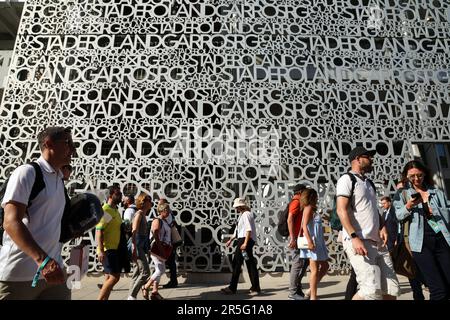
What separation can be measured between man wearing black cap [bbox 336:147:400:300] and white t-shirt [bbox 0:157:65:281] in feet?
8.55

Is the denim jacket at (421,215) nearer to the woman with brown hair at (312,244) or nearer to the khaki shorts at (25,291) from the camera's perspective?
the woman with brown hair at (312,244)

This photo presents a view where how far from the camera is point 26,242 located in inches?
82.8

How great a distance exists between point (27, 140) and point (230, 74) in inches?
217

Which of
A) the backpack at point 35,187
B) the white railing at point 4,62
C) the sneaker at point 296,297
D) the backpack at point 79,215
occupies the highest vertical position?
the white railing at point 4,62

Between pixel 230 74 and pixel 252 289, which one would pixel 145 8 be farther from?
pixel 252 289

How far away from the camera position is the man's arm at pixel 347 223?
328cm

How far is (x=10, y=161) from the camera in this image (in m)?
8.57

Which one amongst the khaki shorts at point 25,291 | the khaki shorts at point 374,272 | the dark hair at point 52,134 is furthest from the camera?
the khaki shorts at point 374,272

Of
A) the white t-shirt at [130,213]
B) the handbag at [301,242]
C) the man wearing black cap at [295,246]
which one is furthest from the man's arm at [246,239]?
the white t-shirt at [130,213]

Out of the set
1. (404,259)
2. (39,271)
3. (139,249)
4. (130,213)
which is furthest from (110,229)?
(404,259)

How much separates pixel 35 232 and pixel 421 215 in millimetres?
3616

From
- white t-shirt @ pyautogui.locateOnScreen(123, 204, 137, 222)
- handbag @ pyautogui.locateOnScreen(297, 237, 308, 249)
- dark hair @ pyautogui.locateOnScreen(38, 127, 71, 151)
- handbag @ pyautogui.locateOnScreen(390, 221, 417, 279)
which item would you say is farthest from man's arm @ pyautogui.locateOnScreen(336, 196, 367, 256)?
white t-shirt @ pyautogui.locateOnScreen(123, 204, 137, 222)

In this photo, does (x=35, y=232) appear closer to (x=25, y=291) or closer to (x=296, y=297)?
(x=25, y=291)
